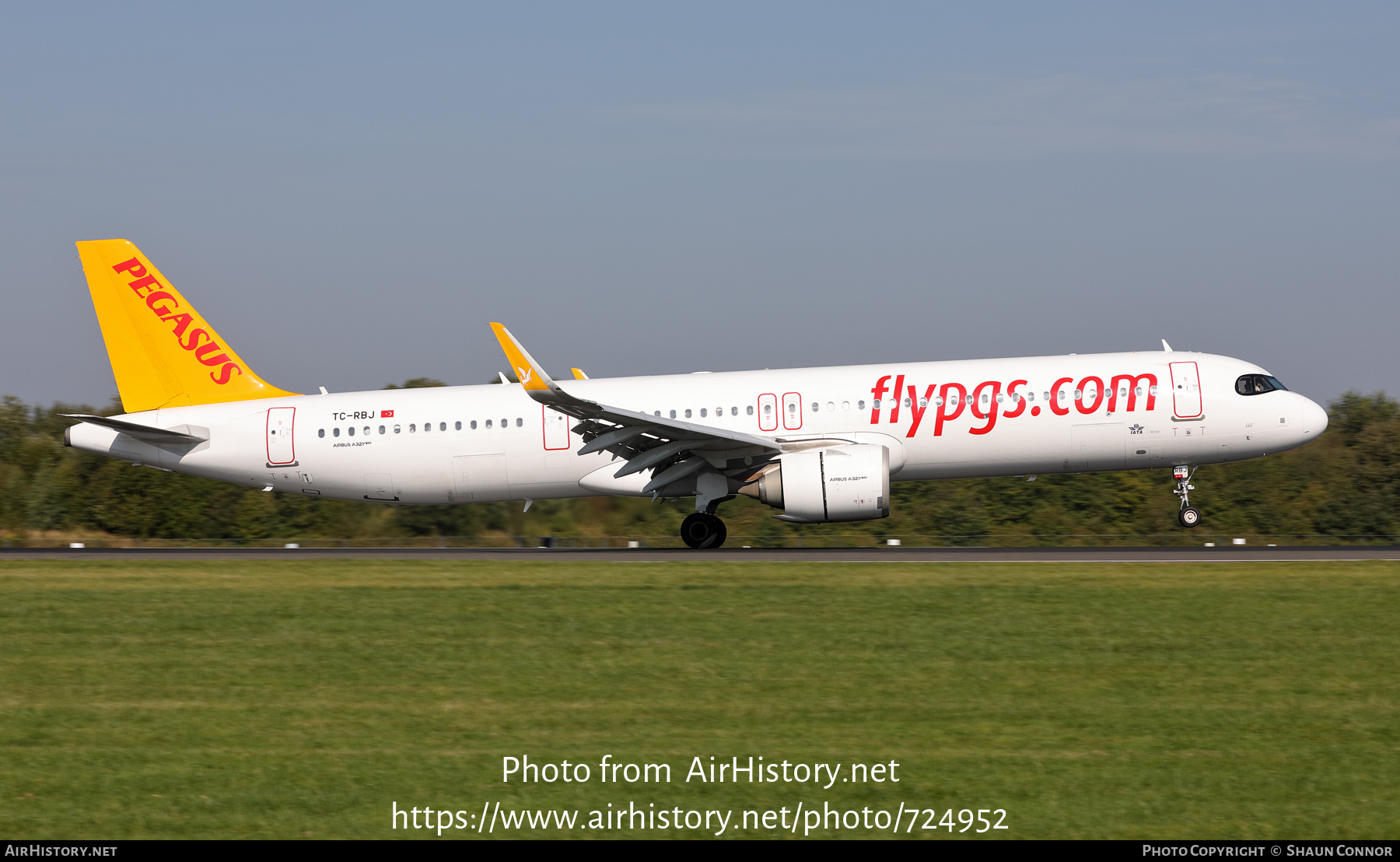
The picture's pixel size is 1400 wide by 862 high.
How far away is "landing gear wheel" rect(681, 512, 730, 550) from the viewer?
1073 inches

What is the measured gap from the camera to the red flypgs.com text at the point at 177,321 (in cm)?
2912

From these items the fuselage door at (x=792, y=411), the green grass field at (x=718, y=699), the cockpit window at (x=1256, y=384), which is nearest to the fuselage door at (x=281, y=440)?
the green grass field at (x=718, y=699)

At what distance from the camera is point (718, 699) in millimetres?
11977

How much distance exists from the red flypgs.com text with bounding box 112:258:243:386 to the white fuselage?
1.18m

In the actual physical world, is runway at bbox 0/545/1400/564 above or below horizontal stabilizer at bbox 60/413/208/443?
below

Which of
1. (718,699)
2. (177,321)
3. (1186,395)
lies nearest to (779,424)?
(1186,395)

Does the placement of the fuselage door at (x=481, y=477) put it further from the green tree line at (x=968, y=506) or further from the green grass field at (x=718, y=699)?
the green grass field at (x=718, y=699)

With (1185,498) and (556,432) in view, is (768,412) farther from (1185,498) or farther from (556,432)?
(1185,498)

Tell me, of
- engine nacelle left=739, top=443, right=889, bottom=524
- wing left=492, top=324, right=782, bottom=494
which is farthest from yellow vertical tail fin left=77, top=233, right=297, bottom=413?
engine nacelle left=739, top=443, right=889, bottom=524

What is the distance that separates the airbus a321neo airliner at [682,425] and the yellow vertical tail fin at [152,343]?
4 centimetres

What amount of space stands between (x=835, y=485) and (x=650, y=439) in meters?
3.82

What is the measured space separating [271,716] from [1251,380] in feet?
69.4

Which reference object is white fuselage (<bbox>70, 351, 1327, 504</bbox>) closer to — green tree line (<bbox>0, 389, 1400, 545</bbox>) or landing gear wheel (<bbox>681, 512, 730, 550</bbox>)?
landing gear wheel (<bbox>681, 512, 730, 550</bbox>)

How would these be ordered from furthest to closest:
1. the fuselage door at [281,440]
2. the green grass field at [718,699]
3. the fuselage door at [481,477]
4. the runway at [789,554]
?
the fuselage door at [281,440]
the fuselage door at [481,477]
the runway at [789,554]
the green grass field at [718,699]
